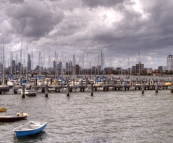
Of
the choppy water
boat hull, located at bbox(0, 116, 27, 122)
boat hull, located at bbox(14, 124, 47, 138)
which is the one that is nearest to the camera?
the choppy water

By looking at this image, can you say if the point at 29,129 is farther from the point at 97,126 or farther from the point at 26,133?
the point at 97,126

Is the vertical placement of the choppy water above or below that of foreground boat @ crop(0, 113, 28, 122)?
below

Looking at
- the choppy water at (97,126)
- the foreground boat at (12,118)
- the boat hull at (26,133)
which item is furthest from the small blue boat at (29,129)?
the foreground boat at (12,118)

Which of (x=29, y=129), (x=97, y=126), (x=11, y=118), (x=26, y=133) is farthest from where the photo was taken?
(x=11, y=118)

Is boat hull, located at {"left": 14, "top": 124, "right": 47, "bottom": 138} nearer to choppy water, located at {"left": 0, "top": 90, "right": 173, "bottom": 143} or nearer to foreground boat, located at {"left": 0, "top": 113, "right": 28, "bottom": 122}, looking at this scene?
choppy water, located at {"left": 0, "top": 90, "right": 173, "bottom": 143}

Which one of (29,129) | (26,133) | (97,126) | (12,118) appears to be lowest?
(97,126)

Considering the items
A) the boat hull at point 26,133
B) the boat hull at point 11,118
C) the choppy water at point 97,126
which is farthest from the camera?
the boat hull at point 11,118

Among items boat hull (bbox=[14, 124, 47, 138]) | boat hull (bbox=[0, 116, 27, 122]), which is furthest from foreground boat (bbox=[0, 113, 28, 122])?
boat hull (bbox=[14, 124, 47, 138])

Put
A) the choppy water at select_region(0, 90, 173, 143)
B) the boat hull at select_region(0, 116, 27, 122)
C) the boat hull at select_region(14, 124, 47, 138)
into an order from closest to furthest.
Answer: the choppy water at select_region(0, 90, 173, 143) → the boat hull at select_region(14, 124, 47, 138) → the boat hull at select_region(0, 116, 27, 122)

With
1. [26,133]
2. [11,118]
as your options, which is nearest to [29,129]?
[26,133]

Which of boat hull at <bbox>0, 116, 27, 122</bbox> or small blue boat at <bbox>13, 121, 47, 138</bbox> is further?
boat hull at <bbox>0, 116, 27, 122</bbox>

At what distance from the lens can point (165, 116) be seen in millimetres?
46312

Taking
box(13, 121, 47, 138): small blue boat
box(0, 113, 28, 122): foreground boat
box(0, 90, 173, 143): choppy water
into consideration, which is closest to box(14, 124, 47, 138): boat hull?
box(13, 121, 47, 138): small blue boat

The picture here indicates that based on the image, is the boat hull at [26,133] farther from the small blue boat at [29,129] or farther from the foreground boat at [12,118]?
the foreground boat at [12,118]
